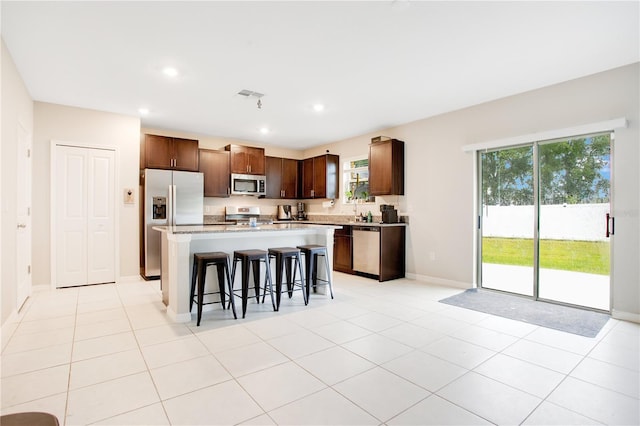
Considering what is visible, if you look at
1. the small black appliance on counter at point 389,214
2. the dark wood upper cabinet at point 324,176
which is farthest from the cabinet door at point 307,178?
the small black appliance on counter at point 389,214

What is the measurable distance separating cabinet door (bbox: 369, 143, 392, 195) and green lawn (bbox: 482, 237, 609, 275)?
177 cm

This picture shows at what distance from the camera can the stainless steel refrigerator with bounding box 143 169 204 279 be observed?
17.2 ft

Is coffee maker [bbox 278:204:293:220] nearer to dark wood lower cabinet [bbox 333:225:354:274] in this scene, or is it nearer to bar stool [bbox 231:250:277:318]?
dark wood lower cabinet [bbox 333:225:354:274]

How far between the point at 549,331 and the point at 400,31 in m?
3.09

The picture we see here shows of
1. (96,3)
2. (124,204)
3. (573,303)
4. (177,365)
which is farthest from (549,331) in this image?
(124,204)

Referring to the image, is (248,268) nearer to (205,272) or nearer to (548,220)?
(205,272)

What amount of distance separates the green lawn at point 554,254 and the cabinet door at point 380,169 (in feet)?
5.80

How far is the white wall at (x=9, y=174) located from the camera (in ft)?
9.78

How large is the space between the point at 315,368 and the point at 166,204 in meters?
4.19

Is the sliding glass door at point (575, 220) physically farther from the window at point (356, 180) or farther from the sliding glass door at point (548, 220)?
the window at point (356, 180)

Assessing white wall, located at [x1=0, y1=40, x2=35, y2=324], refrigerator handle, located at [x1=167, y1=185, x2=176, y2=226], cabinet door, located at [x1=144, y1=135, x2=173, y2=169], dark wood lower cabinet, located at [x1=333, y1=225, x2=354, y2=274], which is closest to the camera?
white wall, located at [x1=0, y1=40, x2=35, y2=324]

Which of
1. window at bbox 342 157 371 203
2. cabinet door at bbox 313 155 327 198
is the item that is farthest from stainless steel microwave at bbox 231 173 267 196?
window at bbox 342 157 371 203

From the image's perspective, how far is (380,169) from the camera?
A: 564 cm

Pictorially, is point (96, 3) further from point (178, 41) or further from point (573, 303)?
point (573, 303)
